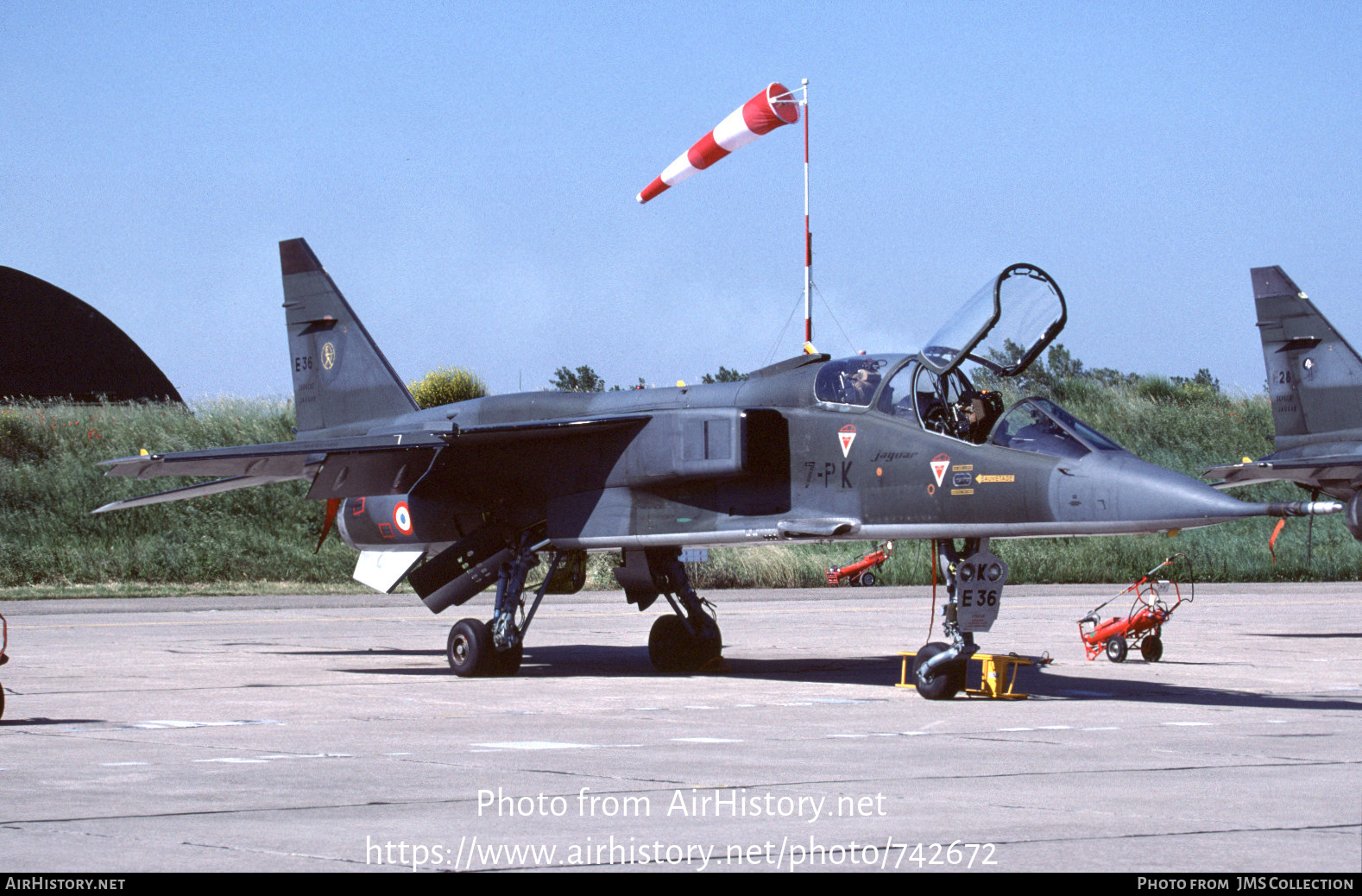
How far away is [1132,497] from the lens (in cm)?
1170

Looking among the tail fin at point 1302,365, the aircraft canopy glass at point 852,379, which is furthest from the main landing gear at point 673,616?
the tail fin at point 1302,365

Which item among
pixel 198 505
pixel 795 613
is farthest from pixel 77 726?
pixel 198 505

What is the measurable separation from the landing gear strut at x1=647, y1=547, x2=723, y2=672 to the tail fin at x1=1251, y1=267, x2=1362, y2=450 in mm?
10213

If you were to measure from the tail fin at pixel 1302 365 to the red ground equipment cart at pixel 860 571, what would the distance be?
1246 cm

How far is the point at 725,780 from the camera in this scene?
8.32 metres

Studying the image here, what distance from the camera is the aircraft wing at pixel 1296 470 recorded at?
60.9ft

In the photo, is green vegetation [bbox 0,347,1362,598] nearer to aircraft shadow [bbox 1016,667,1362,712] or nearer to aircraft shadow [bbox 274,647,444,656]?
aircraft shadow [bbox 274,647,444,656]

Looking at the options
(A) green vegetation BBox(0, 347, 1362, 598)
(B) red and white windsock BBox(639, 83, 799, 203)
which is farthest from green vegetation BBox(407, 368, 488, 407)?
(B) red and white windsock BBox(639, 83, 799, 203)

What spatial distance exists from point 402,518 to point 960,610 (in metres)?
7.00

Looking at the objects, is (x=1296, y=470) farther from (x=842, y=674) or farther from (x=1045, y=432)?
(x=1045, y=432)

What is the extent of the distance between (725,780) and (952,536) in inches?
199
